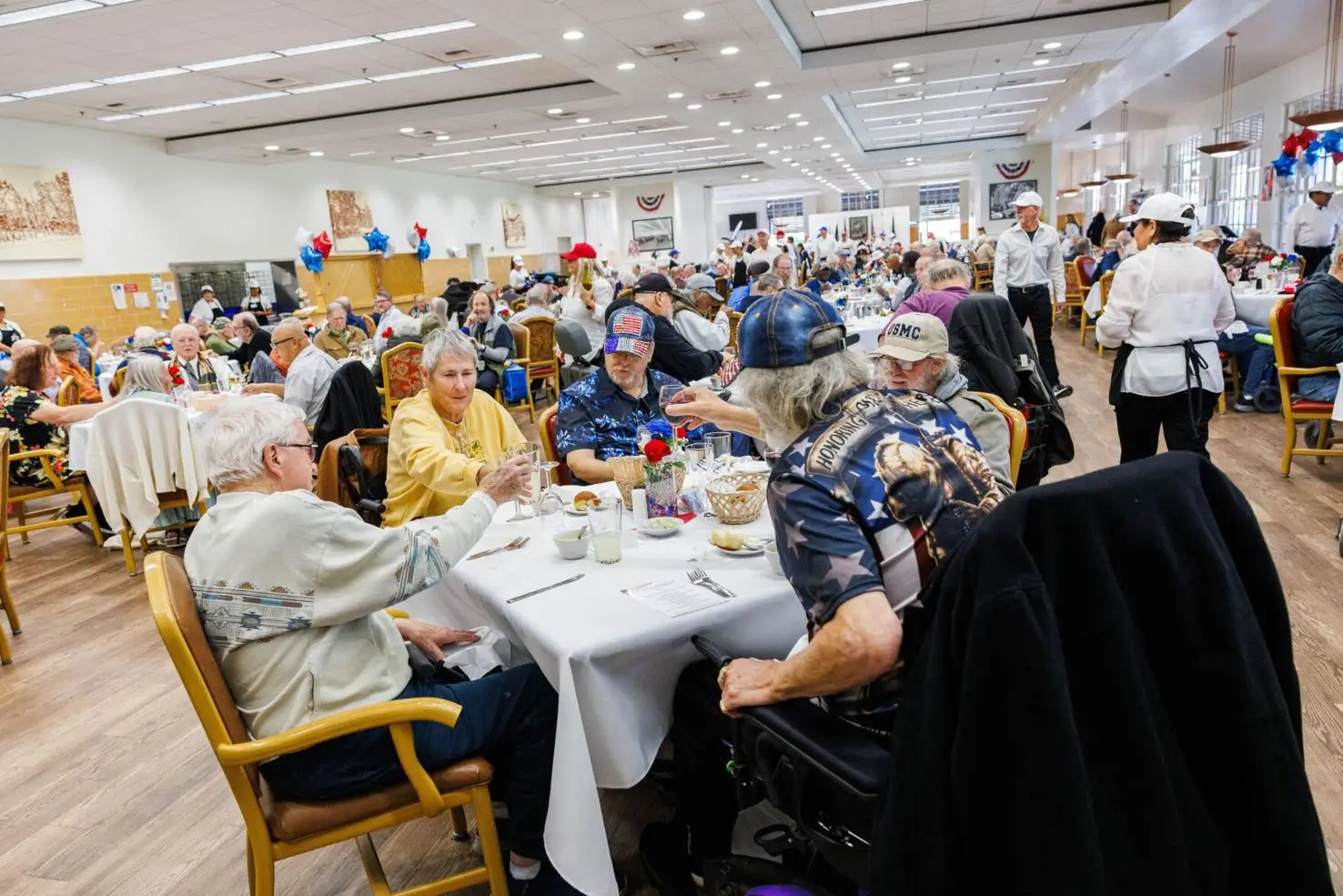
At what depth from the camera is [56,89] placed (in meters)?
9.23

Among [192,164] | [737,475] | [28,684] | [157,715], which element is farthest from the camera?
[192,164]

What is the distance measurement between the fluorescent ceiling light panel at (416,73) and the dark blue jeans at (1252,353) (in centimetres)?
801

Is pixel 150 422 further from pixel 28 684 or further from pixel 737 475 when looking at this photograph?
pixel 737 475

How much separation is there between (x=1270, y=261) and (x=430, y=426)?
818 cm

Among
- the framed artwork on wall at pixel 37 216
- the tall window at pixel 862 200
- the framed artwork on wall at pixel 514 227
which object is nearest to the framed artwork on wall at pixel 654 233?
the framed artwork on wall at pixel 514 227

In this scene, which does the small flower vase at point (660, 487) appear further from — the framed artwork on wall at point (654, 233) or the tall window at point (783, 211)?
the tall window at point (783, 211)

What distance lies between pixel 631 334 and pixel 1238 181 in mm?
16449

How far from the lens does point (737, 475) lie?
2.38 meters

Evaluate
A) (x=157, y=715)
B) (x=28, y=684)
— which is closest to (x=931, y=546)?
(x=157, y=715)

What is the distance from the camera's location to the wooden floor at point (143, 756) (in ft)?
7.25

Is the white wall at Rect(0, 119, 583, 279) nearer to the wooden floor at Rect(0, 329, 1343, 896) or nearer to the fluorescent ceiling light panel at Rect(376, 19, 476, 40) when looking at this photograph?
the fluorescent ceiling light panel at Rect(376, 19, 476, 40)

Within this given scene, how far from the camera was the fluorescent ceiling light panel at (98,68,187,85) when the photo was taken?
28.7 ft

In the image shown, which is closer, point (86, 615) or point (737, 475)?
point (737, 475)

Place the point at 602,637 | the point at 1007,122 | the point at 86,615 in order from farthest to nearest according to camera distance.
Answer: the point at 1007,122, the point at 86,615, the point at 602,637
